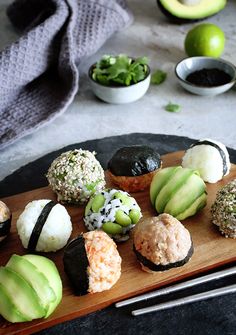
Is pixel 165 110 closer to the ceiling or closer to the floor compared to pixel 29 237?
closer to the floor

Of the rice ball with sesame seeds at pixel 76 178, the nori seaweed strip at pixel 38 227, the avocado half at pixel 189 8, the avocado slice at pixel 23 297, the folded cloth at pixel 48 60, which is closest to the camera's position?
the avocado slice at pixel 23 297

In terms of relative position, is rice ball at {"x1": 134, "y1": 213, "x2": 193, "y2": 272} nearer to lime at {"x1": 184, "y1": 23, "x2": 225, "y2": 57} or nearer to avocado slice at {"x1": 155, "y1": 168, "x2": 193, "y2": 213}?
avocado slice at {"x1": 155, "y1": 168, "x2": 193, "y2": 213}

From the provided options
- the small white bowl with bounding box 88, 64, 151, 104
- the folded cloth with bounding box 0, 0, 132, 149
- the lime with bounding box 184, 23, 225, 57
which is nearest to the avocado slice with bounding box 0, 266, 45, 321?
the folded cloth with bounding box 0, 0, 132, 149

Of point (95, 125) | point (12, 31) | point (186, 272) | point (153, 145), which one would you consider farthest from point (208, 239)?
point (12, 31)

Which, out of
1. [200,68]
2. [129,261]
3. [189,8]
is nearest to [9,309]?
[129,261]

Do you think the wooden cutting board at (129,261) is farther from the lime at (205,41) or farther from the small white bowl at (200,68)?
the lime at (205,41)

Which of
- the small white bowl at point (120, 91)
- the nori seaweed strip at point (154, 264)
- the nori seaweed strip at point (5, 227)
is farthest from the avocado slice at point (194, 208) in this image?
the small white bowl at point (120, 91)

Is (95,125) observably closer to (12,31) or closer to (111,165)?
(111,165)
